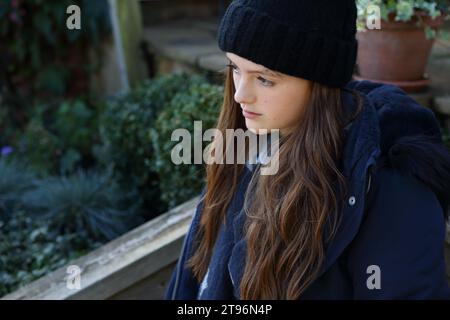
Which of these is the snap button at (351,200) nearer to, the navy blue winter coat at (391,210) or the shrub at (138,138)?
the navy blue winter coat at (391,210)

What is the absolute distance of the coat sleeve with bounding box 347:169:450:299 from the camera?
1463 millimetres

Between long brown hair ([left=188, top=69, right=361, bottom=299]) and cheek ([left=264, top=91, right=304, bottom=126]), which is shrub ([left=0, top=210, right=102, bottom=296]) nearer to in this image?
long brown hair ([left=188, top=69, right=361, bottom=299])

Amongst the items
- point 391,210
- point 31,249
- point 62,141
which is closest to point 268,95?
point 391,210

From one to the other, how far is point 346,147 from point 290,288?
0.40 m

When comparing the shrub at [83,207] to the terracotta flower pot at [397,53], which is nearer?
the terracotta flower pot at [397,53]

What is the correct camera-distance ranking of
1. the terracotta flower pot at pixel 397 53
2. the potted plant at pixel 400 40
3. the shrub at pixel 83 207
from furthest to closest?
1. the shrub at pixel 83 207
2. the terracotta flower pot at pixel 397 53
3. the potted plant at pixel 400 40

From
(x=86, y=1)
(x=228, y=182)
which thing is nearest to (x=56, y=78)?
(x=86, y=1)

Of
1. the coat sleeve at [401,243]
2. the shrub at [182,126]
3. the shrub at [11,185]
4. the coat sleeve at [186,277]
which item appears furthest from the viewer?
the shrub at [11,185]

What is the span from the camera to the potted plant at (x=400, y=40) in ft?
8.27

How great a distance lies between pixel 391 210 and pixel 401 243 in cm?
8

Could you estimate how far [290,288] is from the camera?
62.6 inches

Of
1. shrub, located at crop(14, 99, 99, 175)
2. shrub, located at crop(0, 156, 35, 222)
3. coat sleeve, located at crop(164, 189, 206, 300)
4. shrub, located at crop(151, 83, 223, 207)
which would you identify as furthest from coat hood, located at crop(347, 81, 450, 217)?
shrub, located at crop(14, 99, 99, 175)

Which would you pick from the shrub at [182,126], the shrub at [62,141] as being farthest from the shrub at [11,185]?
the shrub at [182,126]

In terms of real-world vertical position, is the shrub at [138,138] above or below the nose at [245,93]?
below
